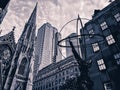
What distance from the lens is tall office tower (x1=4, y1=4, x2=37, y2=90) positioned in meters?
39.2

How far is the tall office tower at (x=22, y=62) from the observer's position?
39.2m

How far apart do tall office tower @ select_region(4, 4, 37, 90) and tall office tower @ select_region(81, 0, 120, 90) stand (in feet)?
82.3

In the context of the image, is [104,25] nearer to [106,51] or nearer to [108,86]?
[106,51]

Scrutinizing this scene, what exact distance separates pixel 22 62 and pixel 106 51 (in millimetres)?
30560

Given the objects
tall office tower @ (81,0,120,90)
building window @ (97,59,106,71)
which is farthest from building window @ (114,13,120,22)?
building window @ (97,59,106,71)

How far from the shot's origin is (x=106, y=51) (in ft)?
72.8

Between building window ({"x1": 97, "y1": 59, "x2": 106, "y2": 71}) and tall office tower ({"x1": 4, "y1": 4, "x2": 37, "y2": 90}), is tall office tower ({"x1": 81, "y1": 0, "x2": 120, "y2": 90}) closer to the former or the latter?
building window ({"x1": 97, "y1": 59, "x2": 106, "y2": 71})

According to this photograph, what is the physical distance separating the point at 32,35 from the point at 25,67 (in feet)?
48.5

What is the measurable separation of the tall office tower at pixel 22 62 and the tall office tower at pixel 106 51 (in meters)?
25.1

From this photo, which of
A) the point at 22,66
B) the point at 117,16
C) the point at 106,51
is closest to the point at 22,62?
the point at 22,66

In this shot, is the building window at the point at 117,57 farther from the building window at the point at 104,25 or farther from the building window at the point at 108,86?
the building window at the point at 104,25

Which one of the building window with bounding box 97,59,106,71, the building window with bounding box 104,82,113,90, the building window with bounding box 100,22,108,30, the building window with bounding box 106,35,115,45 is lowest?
the building window with bounding box 104,82,113,90

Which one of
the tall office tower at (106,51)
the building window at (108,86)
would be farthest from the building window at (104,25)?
the building window at (108,86)

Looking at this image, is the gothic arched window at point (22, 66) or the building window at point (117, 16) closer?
the building window at point (117, 16)
